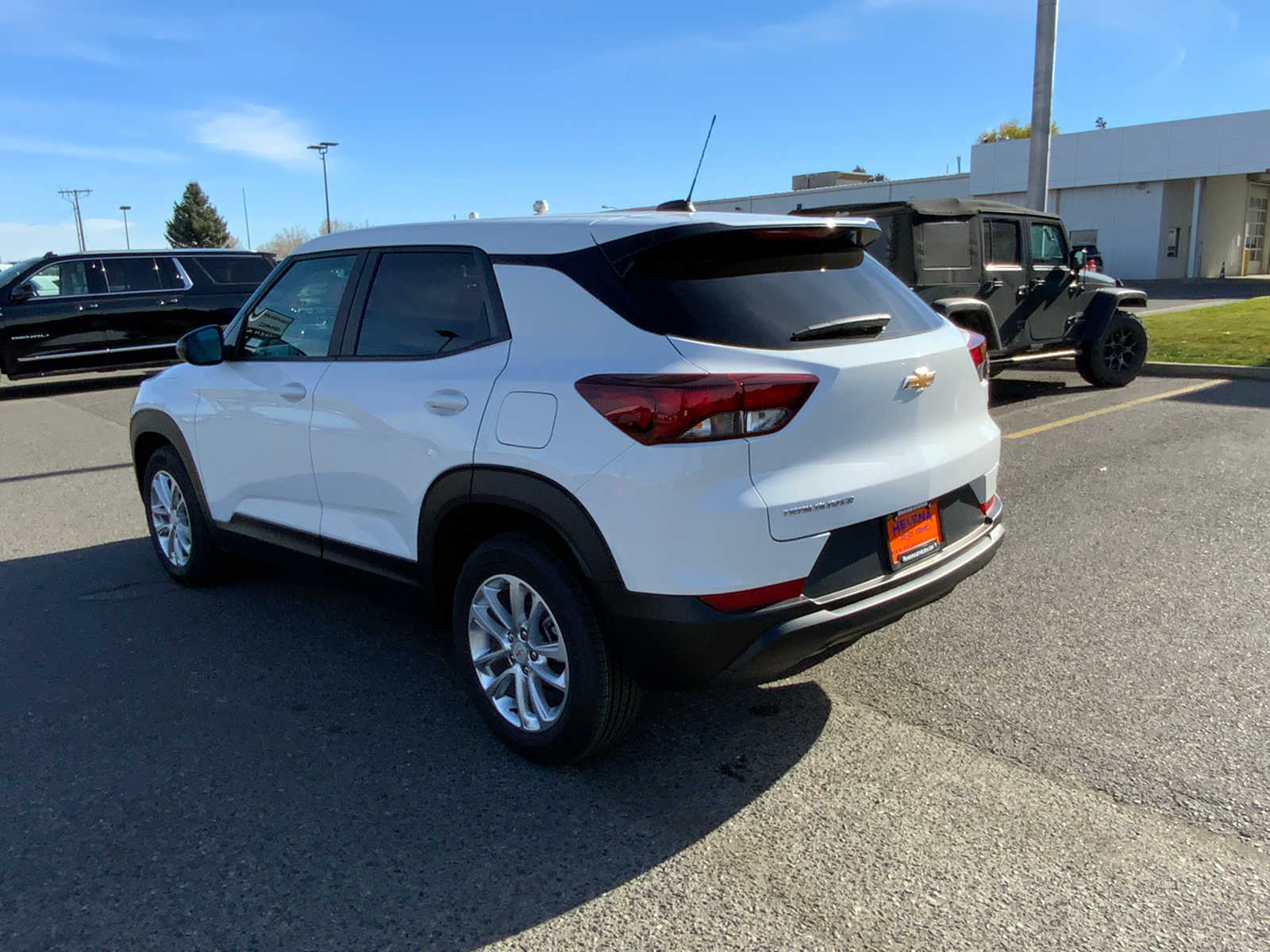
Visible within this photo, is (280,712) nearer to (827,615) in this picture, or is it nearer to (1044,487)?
(827,615)

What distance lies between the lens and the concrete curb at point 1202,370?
11430mm

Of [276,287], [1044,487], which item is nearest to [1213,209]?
[1044,487]

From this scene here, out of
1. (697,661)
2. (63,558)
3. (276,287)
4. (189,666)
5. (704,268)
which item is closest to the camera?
(697,661)

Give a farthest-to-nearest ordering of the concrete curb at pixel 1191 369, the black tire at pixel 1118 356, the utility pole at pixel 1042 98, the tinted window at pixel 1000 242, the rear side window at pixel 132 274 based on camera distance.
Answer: the rear side window at pixel 132 274 < the utility pole at pixel 1042 98 < the concrete curb at pixel 1191 369 < the black tire at pixel 1118 356 < the tinted window at pixel 1000 242

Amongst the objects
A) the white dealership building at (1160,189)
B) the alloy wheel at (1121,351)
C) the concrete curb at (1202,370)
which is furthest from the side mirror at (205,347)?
the white dealership building at (1160,189)

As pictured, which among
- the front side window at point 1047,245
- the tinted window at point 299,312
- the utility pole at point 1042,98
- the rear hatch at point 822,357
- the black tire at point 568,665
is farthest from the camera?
the utility pole at point 1042,98

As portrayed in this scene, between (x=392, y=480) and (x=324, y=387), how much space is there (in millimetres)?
594

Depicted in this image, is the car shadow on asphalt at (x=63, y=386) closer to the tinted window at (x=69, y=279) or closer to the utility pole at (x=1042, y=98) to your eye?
the tinted window at (x=69, y=279)

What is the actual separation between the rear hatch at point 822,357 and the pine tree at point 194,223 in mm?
92983

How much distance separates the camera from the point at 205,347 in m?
4.64

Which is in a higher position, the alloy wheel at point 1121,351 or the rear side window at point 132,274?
the rear side window at point 132,274

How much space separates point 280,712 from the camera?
3.85 m

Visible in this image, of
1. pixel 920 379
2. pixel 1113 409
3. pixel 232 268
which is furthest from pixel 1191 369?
pixel 232 268

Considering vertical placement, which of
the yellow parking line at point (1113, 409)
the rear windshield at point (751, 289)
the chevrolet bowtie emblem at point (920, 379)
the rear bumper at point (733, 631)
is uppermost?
the rear windshield at point (751, 289)
